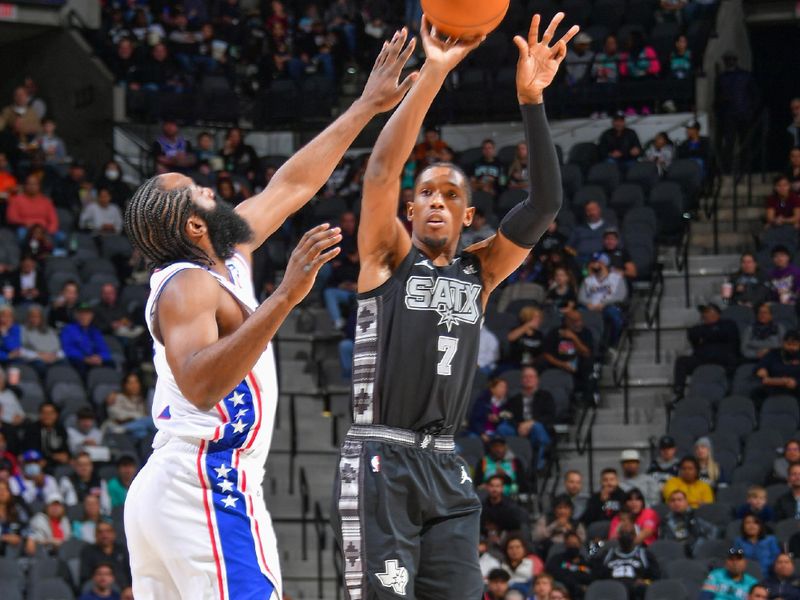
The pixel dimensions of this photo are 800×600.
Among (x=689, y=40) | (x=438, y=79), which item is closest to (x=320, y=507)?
(x=689, y=40)

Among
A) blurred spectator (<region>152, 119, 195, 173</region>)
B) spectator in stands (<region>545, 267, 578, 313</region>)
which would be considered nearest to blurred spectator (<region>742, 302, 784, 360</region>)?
spectator in stands (<region>545, 267, 578, 313</region>)

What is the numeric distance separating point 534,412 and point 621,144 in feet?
17.4

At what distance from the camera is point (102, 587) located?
12.8m

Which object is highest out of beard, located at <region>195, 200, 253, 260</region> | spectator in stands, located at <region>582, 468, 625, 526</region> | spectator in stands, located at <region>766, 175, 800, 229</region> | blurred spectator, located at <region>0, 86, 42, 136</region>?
blurred spectator, located at <region>0, 86, 42, 136</region>

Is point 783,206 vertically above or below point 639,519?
above

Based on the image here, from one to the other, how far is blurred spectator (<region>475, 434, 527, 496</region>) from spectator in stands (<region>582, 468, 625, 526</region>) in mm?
760

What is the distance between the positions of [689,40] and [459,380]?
51.7 ft

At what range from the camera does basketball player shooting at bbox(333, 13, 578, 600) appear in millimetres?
5578

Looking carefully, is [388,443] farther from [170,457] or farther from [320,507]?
[320,507]

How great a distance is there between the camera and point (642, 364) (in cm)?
1698

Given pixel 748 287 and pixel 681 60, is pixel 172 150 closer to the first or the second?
pixel 681 60

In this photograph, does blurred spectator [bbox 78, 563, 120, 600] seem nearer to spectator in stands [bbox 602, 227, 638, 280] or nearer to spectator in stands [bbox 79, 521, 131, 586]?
spectator in stands [bbox 79, 521, 131, 586]

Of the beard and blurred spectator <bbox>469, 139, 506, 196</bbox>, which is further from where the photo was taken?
blurred spectator <bbox>469, 139, 506, 196</bbox>

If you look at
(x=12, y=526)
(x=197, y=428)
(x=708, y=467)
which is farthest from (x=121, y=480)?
(x=197, y=428)
